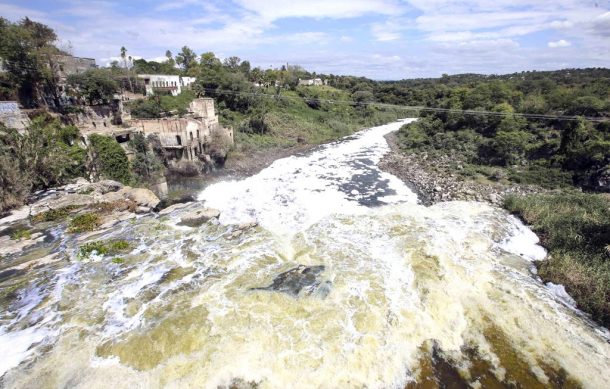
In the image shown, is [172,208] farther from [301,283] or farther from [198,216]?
[301,283]

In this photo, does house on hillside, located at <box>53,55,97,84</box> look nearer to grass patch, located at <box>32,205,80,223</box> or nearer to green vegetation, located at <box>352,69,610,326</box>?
grass patch, located at <box>32,205,80,223</box>

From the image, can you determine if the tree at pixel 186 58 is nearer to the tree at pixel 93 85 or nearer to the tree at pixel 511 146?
the tree at pixel 93 85

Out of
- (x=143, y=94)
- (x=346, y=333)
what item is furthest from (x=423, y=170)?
(x=143, y=94)

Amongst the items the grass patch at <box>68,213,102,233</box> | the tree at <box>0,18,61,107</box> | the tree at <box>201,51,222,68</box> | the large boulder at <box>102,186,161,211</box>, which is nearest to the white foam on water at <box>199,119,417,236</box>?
the large boulder at <box>102,186,161,211</box>

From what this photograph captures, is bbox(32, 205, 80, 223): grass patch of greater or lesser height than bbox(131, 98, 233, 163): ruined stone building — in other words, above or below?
below

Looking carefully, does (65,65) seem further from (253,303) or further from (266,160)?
(253,303)

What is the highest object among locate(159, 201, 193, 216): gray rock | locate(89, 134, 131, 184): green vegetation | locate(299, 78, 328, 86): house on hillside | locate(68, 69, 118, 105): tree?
locate(299, 78, 328, 86): house on hillside
